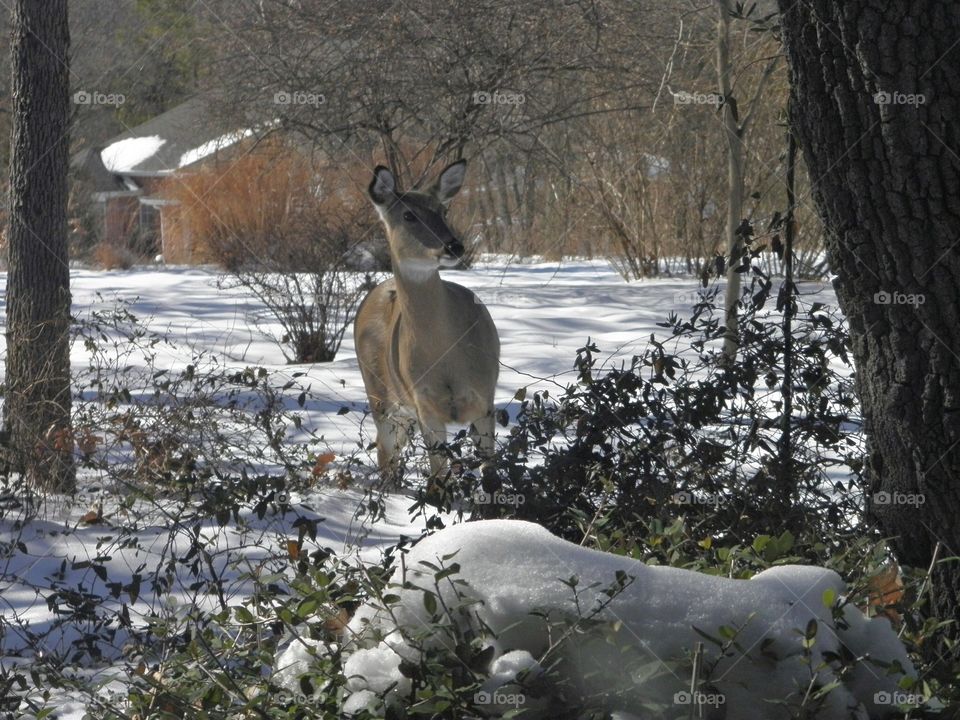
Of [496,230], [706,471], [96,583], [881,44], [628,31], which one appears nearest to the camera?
[881,44]

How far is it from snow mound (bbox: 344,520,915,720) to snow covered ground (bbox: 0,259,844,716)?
859 mm

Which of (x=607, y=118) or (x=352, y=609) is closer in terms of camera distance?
(x=352, y=609)

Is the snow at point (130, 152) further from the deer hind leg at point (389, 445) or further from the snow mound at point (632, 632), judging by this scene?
the snow mound at point (632, 632)

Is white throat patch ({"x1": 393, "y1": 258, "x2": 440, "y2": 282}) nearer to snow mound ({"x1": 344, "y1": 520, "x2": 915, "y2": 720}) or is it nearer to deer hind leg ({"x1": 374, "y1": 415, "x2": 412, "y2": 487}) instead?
deer hind leg ({"x1": 374, "y1": 415, "x2": 412, "y2": 487})

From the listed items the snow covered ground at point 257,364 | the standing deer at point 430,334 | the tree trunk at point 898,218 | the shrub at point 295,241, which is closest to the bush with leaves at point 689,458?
the snow covered ground at point 257,364

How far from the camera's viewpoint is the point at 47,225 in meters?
6.78

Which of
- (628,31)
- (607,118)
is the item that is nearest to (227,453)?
(628,31)

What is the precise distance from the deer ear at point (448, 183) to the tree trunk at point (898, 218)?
14.1ft

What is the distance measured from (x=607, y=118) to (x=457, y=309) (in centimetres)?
964

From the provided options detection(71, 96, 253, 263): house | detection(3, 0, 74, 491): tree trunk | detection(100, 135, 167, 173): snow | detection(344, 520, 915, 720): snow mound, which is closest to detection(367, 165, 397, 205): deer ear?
detection(3, 0, 74, 491): tree trunk

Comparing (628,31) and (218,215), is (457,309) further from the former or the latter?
(218,215)

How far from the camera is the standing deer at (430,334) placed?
22.9 ft

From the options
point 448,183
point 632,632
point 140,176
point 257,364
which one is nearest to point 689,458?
point 632,632

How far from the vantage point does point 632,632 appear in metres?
A: 2.69
